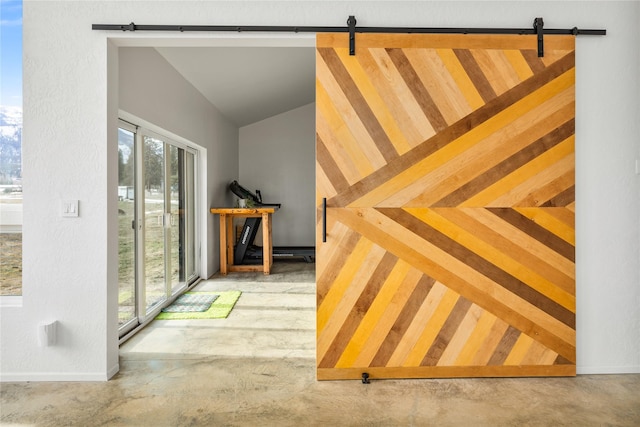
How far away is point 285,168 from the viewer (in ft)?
27.2

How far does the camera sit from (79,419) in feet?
7.24

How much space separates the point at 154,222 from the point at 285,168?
4441 mm

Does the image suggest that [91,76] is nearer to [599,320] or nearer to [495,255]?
[495,255]

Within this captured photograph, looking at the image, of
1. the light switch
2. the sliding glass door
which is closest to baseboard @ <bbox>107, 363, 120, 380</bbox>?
the sliding glass door

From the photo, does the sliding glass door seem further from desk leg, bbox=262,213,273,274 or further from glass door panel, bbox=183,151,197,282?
desk leg, bbox=262,213,273,274

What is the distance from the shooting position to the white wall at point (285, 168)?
27.0 ft

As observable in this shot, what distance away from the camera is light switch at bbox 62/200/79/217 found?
259cm

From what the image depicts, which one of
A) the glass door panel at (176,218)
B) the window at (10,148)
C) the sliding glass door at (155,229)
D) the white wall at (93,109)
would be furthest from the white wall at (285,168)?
the white wall at (93,109)

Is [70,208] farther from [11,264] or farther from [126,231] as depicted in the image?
[126,231]

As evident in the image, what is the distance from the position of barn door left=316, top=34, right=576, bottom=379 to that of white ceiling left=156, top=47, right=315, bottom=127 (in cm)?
216

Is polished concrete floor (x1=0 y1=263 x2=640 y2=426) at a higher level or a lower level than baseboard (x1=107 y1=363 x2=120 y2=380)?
lower

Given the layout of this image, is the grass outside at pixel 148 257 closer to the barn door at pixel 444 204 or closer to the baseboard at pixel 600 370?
the barn door at pixel 444 204

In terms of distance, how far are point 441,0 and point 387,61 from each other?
534 millimetres

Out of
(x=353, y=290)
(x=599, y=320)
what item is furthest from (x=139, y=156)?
(x=599, y=320)
